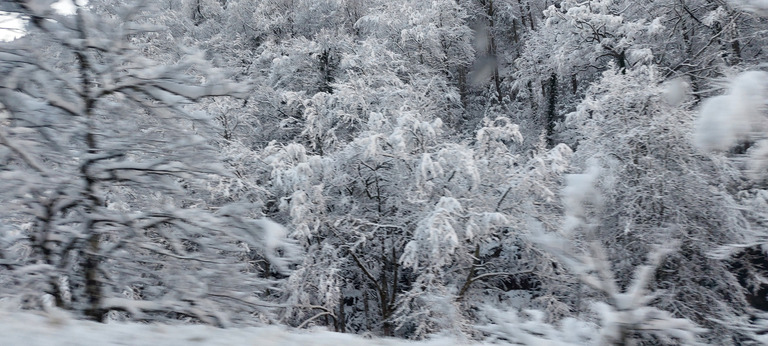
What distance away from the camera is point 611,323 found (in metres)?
2.64

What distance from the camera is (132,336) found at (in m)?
2.59

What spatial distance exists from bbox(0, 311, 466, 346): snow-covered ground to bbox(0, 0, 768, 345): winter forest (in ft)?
0.43

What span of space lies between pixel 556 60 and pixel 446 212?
10.0 m

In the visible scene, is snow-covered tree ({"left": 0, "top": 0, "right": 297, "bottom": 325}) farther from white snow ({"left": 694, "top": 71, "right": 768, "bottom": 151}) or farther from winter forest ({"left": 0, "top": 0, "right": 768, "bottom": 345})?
white snow ({"left": 694, "top": 71, "right": 768, "bottom": 151})

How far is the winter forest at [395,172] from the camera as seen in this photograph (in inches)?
175

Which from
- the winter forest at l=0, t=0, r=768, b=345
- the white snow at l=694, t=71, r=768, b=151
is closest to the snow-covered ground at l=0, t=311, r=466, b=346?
the winter forest at l=0, t=0, r=768, b=345

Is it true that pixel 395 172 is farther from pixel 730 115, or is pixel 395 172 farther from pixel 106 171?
pixel 730 115

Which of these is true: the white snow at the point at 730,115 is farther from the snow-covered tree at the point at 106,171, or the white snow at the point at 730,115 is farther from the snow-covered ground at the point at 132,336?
the snow-covered tree at the point at 106,171

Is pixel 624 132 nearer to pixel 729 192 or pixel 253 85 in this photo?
pixel 729 192

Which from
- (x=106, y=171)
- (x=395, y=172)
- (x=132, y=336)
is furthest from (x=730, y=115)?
(x=395, y=172)

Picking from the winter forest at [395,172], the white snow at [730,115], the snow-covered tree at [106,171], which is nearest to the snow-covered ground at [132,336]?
the winter forest at [395,172]

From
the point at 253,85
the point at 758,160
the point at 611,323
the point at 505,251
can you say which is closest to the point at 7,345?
the point at 611,323

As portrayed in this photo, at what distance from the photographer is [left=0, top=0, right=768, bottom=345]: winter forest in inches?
175

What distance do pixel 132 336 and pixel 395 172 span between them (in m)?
11.1
